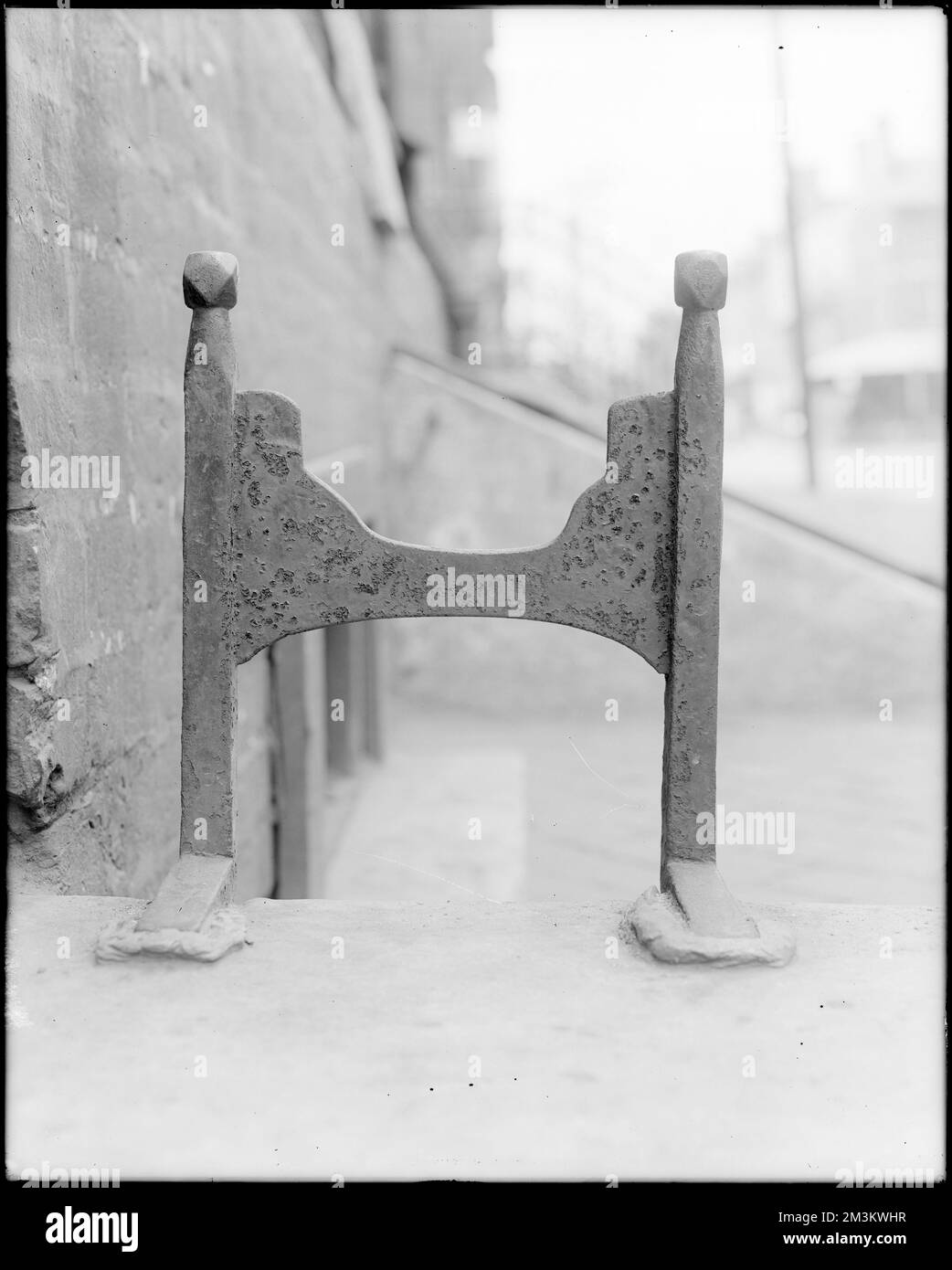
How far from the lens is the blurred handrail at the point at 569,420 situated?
6449 millimetres

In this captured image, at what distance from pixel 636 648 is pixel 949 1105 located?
675mm

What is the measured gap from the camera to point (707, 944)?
4.89 ft

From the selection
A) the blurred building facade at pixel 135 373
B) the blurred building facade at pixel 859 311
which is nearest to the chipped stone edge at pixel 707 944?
the blurred building facade at pixel 135 373

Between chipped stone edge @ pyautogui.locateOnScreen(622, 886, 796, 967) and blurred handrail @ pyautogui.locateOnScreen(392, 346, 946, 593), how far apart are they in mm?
4692

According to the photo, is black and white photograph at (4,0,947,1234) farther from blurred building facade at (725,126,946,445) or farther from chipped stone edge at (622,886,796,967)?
blurred building facade at (725,126,946,445)

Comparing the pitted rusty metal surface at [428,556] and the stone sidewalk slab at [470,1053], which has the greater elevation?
the pitted rusty metal surface at [428,556]

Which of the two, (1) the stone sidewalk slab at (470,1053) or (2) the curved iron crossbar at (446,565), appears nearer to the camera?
(1) the stone sidewalk slab at (470,1053)

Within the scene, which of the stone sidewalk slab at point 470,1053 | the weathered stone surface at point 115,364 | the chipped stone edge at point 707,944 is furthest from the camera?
the weathered stone surface at point 115,364

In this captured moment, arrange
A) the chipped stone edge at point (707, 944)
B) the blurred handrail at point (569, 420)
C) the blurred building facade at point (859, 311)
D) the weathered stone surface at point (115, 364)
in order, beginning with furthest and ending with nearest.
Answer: the blurred building facade at point (859, 311), the blurred handrail at point (569, 420), the weathered stone surface at point (115, 364), the chipped stone edge at point (707, 944)

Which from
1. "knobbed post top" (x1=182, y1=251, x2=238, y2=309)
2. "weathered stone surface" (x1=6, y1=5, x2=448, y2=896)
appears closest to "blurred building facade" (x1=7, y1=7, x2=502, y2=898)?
"weathered stone surface" (x1=6, y1=5, x2=448, y2=896)

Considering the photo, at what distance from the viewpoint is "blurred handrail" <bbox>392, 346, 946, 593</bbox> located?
6.45 m

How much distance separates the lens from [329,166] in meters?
4.75

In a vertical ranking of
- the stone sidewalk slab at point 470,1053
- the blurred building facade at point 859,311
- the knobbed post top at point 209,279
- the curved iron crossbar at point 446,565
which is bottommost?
the stone sidewalk slab at point 470,1053

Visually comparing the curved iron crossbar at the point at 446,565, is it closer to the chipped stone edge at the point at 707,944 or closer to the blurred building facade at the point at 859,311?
the chipped stone edge at the point at 707,944
